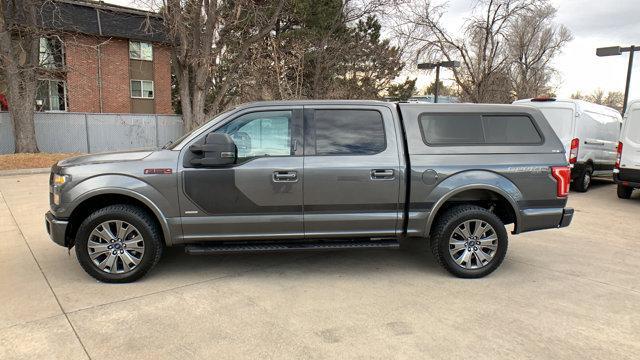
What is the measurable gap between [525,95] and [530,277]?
3343 centimetres

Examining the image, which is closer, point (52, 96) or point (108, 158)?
point (108, 158)

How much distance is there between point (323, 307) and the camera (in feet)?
A: 13.0

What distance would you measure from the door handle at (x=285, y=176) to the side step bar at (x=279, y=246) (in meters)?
0.69

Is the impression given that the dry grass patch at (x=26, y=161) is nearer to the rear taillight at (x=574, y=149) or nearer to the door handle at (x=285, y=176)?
the door handle at (x=285, y=176)

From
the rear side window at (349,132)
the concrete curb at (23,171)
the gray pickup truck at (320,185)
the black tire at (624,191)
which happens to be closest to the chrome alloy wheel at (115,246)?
the gray pickup truck at (320,185)

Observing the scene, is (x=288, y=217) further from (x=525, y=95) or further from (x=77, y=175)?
(x=525, y=95)

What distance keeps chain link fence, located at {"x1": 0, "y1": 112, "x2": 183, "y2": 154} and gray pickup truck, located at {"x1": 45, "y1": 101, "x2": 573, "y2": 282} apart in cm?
1786

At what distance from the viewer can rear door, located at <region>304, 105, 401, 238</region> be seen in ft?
14.8

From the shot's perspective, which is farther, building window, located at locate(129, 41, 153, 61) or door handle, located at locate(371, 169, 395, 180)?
building window, located at locate(129, 41, 153, 61)

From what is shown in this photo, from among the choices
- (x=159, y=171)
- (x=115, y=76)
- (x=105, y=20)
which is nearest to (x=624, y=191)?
(x=159, y=171)

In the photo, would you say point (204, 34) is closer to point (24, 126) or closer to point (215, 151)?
point (24, 126)

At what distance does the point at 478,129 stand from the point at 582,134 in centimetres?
757

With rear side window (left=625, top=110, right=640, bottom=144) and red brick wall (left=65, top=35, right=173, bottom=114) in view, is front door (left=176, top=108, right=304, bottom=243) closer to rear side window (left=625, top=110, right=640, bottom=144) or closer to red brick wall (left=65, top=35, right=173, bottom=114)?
rear side window (left=625, top=110, right=640, bottom=144)

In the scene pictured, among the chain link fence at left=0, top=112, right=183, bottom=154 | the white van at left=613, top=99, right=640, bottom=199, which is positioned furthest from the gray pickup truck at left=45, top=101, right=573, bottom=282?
the chain link fence at left=0, top=112, right=183, bottom=154
